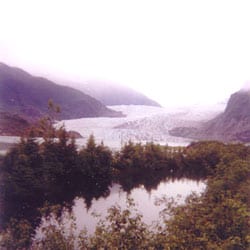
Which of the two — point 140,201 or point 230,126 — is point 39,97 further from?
point 140,201

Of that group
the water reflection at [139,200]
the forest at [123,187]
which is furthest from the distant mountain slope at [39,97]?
the water reflection at [139,200]

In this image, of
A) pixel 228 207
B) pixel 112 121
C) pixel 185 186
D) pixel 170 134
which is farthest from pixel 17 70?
pixel 228 207

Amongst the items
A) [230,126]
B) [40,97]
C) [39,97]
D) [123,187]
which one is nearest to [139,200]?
[123,187]

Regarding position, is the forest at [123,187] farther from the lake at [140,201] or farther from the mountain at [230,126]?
the mountain at [230,126]

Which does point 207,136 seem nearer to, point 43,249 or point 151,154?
point 151,154

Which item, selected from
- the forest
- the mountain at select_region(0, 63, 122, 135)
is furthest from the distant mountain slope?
the forest

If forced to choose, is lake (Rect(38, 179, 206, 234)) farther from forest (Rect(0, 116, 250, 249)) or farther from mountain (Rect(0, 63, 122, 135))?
mountain (Rect(0, 63, 122, 135))
